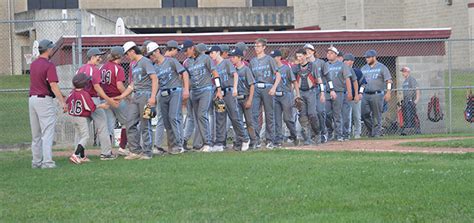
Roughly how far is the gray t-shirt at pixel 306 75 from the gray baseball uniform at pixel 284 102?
1.61 feet

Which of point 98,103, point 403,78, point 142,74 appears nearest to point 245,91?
point 142,74

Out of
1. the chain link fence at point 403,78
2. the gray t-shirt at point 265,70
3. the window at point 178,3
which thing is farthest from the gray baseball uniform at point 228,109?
the window at point 178,3

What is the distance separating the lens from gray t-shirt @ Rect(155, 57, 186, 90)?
16.3m

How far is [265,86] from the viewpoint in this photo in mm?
17625

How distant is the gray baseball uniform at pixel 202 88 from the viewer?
1686cm

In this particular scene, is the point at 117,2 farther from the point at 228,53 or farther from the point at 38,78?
the point at 38,78

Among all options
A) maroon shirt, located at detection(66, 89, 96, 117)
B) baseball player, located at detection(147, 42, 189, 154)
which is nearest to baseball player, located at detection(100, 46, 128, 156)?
baseball player, located at detection(147, 42, 189, 154)

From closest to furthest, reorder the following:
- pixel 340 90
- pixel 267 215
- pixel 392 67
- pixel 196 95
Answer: pixel 267 215
pixel 196 95
pixel 340 90
pixel 392 67

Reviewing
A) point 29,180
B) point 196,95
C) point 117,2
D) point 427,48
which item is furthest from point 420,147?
point 117,2

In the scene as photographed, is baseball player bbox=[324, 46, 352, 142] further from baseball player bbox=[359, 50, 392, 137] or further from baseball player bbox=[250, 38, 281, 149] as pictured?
baseball player bbox=[250, 38, 281, 149]

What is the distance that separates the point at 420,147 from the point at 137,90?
468 cm

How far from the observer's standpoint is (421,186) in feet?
34.2

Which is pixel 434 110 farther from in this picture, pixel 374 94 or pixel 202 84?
pixel 202 84

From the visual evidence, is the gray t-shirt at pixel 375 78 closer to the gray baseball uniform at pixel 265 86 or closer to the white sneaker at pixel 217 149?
the gray baseball uniform at pixel 265 86
